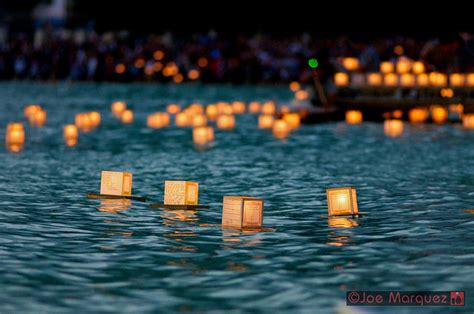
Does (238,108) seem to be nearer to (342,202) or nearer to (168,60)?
(342,202)

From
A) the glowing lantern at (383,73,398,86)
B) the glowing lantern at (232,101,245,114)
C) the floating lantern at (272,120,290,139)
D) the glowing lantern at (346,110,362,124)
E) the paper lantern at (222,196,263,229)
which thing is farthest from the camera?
the glowing lantern at (232,101,245,114)

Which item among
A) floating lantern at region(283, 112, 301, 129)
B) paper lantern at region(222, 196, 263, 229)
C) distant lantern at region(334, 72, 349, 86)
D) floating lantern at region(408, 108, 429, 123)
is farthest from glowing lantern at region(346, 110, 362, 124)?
paper lantern at region(222, 196, 263, 229)

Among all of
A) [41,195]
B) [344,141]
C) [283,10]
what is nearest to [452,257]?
[41,195]

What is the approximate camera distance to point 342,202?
1234 centimetres

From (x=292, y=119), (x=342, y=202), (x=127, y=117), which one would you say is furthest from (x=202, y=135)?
(x=342, y=202)

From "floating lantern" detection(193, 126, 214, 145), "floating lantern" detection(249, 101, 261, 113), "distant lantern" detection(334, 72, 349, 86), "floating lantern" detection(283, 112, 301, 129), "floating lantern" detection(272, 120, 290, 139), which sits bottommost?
"floating lantern" detection(193, 126, 214, 145)

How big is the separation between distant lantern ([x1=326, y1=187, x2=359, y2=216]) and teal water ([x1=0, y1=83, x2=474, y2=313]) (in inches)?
5.7

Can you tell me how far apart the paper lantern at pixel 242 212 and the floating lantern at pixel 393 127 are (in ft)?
39.7

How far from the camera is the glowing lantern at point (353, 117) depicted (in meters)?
27.4

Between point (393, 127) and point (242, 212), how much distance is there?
14.4 meters

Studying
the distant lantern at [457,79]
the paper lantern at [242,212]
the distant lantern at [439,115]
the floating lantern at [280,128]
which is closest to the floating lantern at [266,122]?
the floating lantern at [280,128]

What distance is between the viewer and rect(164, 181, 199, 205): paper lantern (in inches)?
511

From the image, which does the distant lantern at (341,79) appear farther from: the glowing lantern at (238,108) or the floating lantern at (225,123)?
the floating lantern at (225,123)

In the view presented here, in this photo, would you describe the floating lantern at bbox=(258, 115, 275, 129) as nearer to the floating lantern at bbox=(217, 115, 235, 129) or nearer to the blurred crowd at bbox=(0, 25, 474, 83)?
the floating lantern at bbox=(217, 115, 235, 129)
